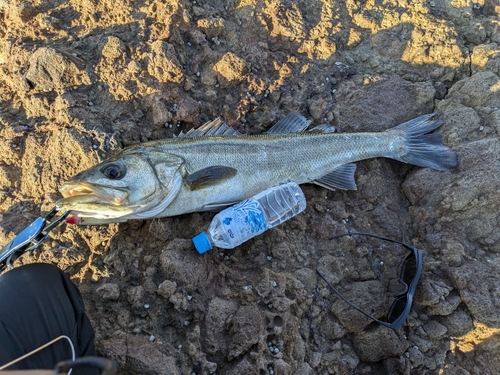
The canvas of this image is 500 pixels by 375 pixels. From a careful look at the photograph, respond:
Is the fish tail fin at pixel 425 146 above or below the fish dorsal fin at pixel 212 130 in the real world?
below

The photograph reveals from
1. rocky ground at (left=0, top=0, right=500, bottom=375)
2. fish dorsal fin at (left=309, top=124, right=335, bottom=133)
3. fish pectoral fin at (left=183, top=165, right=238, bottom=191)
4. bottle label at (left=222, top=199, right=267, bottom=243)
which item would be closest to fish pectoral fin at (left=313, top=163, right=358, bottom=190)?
rocky ground at (left=0, top=0, right=500, bottom=375)

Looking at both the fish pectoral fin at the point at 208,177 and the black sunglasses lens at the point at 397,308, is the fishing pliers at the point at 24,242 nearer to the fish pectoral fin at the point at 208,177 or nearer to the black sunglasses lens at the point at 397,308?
the fish pectoral fin at the point at 208,177

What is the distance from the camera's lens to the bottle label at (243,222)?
11.9 feet

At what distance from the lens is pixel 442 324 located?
3559 millimetres

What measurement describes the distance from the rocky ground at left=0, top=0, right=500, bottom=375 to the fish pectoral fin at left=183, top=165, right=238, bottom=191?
36 cm

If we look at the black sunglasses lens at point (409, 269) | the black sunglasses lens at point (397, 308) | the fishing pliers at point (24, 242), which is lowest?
the black sunglasses lens at point (397, 308)

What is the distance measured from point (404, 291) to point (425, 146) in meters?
1.75

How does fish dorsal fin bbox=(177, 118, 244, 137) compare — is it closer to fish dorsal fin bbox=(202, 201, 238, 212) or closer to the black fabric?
fish dorsal fin bbox=(202, 201, 238, 212)

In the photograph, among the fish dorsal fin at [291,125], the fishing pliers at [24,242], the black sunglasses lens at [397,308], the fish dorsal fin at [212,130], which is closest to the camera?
the fishing pliers at [24,242]

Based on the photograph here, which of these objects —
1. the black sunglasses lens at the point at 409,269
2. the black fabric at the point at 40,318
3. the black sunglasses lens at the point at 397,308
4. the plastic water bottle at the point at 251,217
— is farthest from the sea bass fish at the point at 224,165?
the black sunglasses lens at the point at 397,308

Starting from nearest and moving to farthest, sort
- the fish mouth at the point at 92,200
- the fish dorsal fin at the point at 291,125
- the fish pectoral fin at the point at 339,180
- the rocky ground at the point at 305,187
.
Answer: the fish mouth at the point at 92,200
the rocky ground at the point at 305,187
the fish pectoral fin at the point at 339,180
the fish dorsal fin at the point at 291,125

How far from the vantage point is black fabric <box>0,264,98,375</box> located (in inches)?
102

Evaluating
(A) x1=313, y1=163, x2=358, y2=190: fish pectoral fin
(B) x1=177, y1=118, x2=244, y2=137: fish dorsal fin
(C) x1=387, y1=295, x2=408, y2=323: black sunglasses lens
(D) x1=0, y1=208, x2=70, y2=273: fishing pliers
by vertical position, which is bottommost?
(C) x1=387, y1=295, x2=408, y2=323: black sunglasses lens

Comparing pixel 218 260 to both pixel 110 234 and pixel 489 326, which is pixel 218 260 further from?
pixel 489 326
